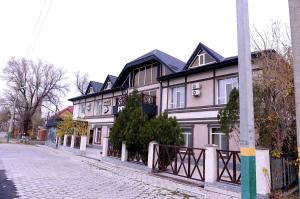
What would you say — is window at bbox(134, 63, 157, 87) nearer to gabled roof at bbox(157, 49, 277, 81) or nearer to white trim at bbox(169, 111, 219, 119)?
gabled roof at bbox(157, 49, 277, 81)

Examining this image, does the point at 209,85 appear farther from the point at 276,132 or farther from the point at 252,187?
the point at 252,187

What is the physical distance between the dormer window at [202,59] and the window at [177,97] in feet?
5.81

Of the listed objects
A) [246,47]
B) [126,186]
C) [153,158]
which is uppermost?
[246,47]

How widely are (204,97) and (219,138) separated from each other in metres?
2.58

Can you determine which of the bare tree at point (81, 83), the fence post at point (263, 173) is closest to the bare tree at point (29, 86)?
the bare tree at point (81, 83)

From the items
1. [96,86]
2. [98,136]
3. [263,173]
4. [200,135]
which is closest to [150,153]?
[200,135]

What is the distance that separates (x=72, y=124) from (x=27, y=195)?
16834 millimetres

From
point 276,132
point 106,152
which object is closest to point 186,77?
point 106,152

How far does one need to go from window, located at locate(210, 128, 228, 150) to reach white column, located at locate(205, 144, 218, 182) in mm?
5275

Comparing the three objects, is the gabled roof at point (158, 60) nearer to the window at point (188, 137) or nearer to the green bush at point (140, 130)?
the window at point (188, 137)

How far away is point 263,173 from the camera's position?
6430mm

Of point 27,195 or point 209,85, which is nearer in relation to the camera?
point 27,195

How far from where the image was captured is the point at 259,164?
654cm

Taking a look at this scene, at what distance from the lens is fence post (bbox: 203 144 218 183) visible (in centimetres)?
779
